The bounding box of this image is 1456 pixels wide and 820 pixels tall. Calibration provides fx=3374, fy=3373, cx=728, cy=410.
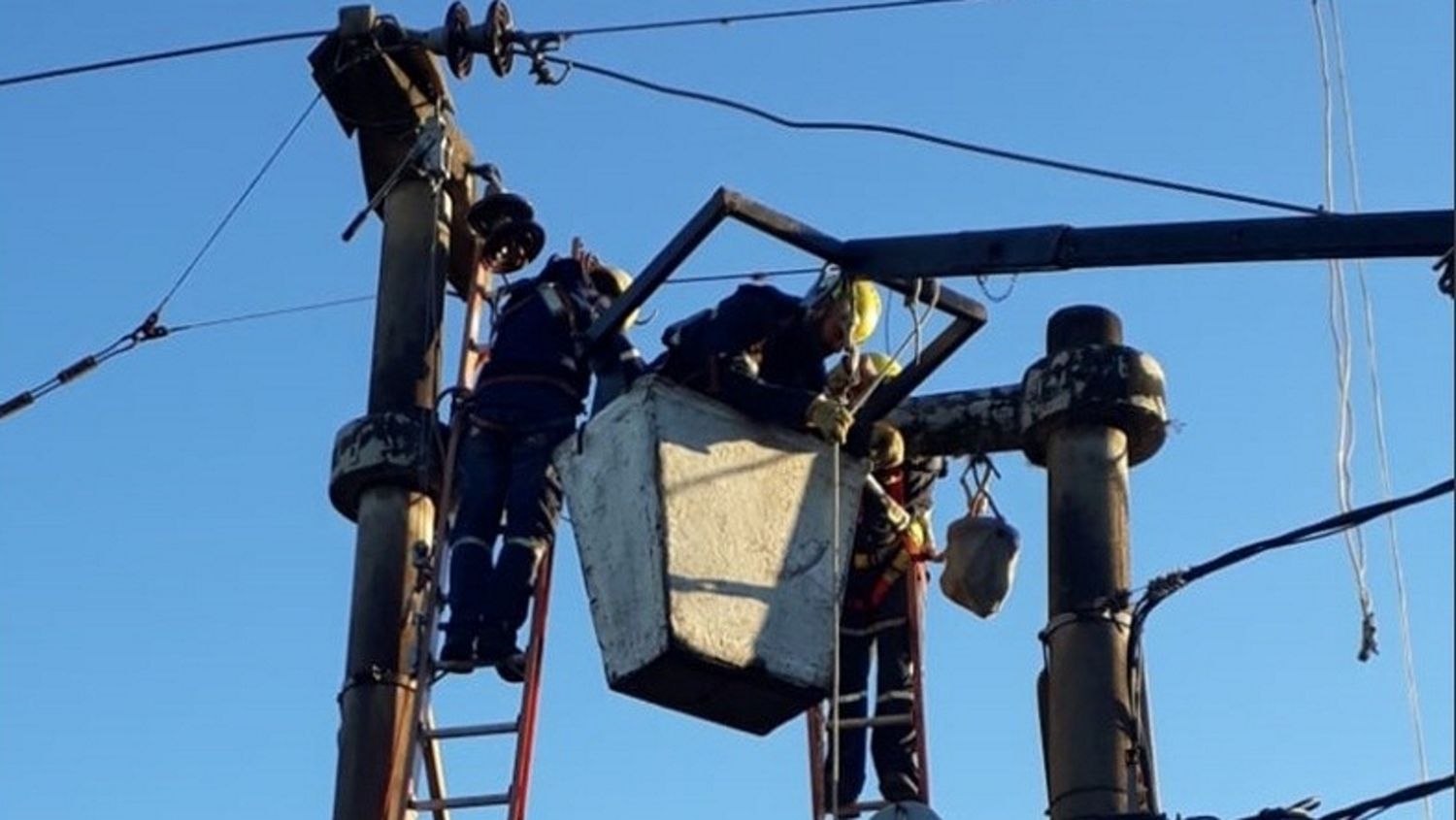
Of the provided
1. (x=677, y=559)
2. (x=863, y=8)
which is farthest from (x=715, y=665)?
(x=863, y=8)

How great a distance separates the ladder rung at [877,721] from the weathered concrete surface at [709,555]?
111 centimetres

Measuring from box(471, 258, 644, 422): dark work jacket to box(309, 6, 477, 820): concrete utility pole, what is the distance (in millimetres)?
210

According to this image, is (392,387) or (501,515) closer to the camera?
(501,515)

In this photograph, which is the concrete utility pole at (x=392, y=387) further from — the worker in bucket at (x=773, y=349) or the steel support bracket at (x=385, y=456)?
the worker in bucket at (x=773, y=349)

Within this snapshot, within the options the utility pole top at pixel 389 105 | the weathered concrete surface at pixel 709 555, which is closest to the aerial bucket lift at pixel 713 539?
the weathered concrete surface at pixel 709 555

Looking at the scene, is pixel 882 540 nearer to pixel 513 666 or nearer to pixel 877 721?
pixel 877 721

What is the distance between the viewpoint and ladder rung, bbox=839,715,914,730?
10.4m

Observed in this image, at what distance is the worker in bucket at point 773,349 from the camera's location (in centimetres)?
923

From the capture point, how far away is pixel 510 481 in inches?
406

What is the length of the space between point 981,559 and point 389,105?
8.03ft

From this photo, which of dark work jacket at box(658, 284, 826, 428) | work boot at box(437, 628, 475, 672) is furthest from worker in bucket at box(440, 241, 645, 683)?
dark work jacket at box(658, 284, 826, 428)

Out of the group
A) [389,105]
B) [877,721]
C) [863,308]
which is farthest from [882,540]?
[389,105]

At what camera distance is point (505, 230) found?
1095cm

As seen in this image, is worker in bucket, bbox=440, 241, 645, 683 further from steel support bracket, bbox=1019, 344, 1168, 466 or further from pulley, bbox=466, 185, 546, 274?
steel support bracket, bbox=1019, 344, 1168, 466
